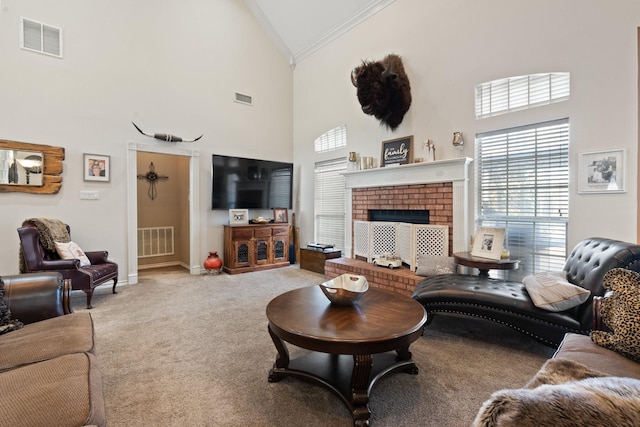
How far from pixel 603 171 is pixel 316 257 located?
387 cm

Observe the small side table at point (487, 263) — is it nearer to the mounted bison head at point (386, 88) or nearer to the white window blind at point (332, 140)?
the mounted bison head at point (386, 88)

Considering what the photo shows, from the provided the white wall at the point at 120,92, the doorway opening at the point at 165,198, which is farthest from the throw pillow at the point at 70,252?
the doorway opening at the point at 165,198

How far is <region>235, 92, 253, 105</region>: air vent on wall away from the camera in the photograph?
5.73 meters

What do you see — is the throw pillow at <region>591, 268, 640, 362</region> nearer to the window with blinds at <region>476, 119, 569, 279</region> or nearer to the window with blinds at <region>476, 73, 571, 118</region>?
the window with blinds at <region>476, 119, 569, 279</region>

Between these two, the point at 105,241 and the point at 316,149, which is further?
the point at 316,149

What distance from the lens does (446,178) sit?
12.4 ft

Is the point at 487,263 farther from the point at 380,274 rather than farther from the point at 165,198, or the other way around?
the point at 165,198

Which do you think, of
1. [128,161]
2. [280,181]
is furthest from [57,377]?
[280,181]

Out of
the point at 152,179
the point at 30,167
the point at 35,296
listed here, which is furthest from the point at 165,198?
the point at 35,296

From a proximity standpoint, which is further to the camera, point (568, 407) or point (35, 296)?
point (35, 296)

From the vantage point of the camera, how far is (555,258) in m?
3.12

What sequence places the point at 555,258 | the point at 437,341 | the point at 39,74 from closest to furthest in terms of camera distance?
the point at 437,341
the point at 555,258
the point at 39,74

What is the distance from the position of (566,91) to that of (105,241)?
6.14 m

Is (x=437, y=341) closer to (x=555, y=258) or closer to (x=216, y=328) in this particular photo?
(x=555, y=258)
